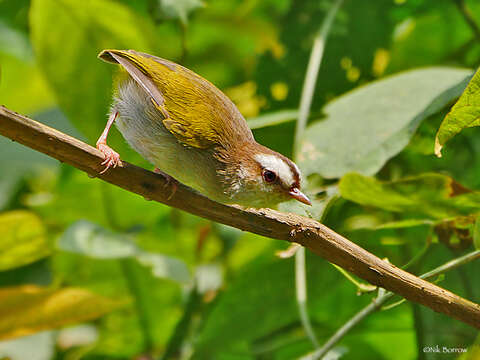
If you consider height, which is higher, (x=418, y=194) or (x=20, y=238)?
(x=20, y=238)

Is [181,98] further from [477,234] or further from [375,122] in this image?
[477,234]

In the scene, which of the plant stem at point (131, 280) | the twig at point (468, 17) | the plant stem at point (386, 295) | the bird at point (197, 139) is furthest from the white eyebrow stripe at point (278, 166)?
the twig at point (468, 17)

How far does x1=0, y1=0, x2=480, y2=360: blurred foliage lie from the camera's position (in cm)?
170

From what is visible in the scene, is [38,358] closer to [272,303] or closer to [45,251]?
[45,251]

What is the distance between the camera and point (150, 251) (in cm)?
221

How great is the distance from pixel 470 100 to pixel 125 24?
4.30 ft

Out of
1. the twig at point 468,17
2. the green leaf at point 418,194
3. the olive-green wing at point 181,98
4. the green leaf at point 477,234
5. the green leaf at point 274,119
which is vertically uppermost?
the twig at point 468,17

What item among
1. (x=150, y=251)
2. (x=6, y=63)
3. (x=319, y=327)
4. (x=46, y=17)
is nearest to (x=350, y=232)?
(x=319, y=327)

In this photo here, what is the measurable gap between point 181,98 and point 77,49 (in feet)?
2.29

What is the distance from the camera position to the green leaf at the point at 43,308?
1821mm

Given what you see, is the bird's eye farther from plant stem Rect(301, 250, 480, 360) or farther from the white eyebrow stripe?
plant stem Rect(301, 250, 480, 360)

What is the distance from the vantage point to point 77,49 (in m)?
2.04

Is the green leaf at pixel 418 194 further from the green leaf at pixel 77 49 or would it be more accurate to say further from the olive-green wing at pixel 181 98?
the green leaf at pixel 77 49

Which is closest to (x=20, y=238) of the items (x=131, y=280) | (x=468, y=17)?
(x=131, y=280)
